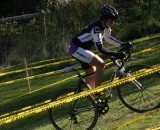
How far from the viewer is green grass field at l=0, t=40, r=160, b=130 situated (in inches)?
304

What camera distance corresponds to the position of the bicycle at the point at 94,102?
24.3 feet

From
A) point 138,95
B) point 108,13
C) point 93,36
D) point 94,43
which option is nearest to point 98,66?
point 94,43

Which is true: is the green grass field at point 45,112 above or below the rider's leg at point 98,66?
below

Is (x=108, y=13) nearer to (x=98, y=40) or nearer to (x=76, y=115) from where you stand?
(x=98, y=40)

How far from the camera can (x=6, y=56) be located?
60.5 feet

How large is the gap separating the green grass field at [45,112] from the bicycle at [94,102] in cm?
27

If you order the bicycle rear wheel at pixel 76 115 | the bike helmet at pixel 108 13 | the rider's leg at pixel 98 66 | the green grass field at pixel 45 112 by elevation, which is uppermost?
the bike helmet at pixel 108 13

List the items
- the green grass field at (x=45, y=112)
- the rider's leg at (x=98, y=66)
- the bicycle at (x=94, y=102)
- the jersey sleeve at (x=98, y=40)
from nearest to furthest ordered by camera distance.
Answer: the jersey sleeve at (x=98, y=40), the rider's leg at (x=98, y=66), the bicycle at (x=94, y=102), the green grass field at (x=45, y=112)

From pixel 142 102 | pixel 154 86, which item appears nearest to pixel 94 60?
pixel 142 102

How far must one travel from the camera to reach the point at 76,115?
7.59 metres

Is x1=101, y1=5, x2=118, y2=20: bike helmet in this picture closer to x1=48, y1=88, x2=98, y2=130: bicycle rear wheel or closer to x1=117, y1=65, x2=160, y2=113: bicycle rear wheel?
x1=117, y1=65, x2=160, y2=113: bicycle rear wheel

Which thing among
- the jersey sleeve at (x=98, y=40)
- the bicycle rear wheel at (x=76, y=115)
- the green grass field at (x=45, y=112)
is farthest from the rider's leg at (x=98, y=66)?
the green grass field at (x=45, y=112)

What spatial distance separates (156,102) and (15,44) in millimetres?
11367

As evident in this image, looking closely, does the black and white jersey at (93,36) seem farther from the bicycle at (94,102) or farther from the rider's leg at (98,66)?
the bicycle at (94,102)
